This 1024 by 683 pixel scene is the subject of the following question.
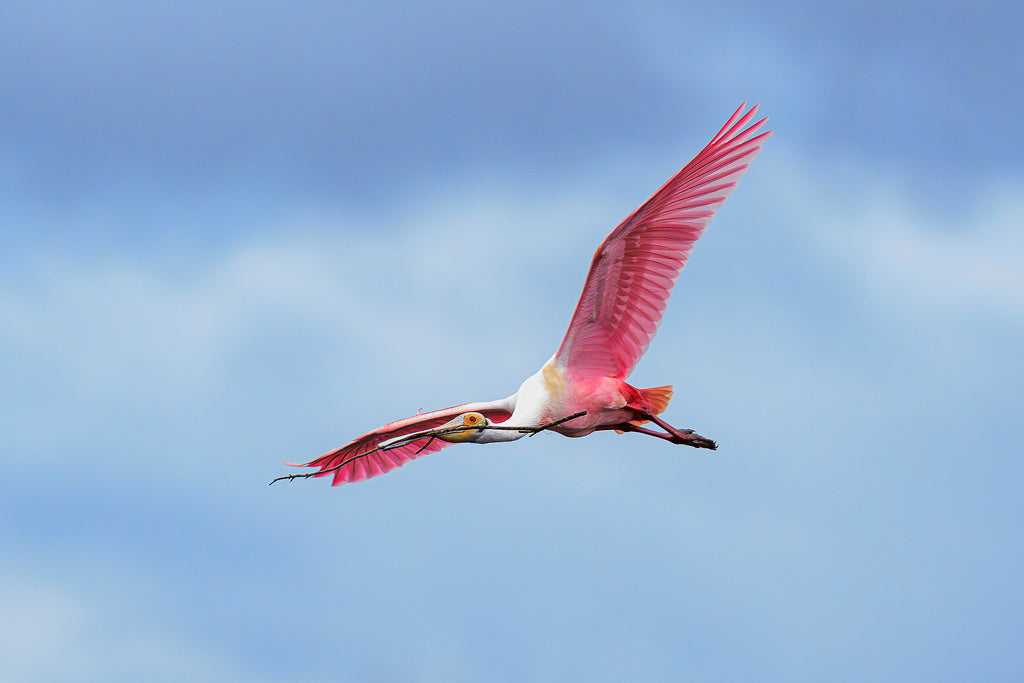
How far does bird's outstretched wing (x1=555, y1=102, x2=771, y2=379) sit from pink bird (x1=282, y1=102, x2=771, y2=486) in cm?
1

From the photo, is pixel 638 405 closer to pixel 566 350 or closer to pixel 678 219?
pixel 566 350

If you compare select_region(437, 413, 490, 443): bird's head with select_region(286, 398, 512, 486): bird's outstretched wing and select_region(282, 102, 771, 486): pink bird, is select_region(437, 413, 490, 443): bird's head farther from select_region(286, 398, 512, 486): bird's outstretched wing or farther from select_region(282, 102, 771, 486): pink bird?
select_region(286, 398, 512, 486): bird's outstretched wing

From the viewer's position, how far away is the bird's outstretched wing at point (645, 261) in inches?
509

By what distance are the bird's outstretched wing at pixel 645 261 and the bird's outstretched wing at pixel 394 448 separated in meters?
1.34

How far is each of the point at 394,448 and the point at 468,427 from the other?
114 inches

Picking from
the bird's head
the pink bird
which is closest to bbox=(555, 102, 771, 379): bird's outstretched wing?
the pink bird

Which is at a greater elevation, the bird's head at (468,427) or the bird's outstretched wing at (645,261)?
the bird's outstretched wing at (645,261)

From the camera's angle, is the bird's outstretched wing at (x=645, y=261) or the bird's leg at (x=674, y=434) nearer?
the bird's outstretched wing at (x=645, y=261)

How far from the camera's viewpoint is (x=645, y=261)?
526 inches

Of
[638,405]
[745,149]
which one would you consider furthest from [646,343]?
[745,149]

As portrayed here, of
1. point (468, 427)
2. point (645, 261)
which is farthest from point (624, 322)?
point (468, 427)

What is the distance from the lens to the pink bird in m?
13.0

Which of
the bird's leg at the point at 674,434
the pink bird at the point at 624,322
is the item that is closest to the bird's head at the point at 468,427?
the pink bird at the point at 624,322

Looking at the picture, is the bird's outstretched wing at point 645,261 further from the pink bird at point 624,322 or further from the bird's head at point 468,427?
the bird's head at point 468,427
